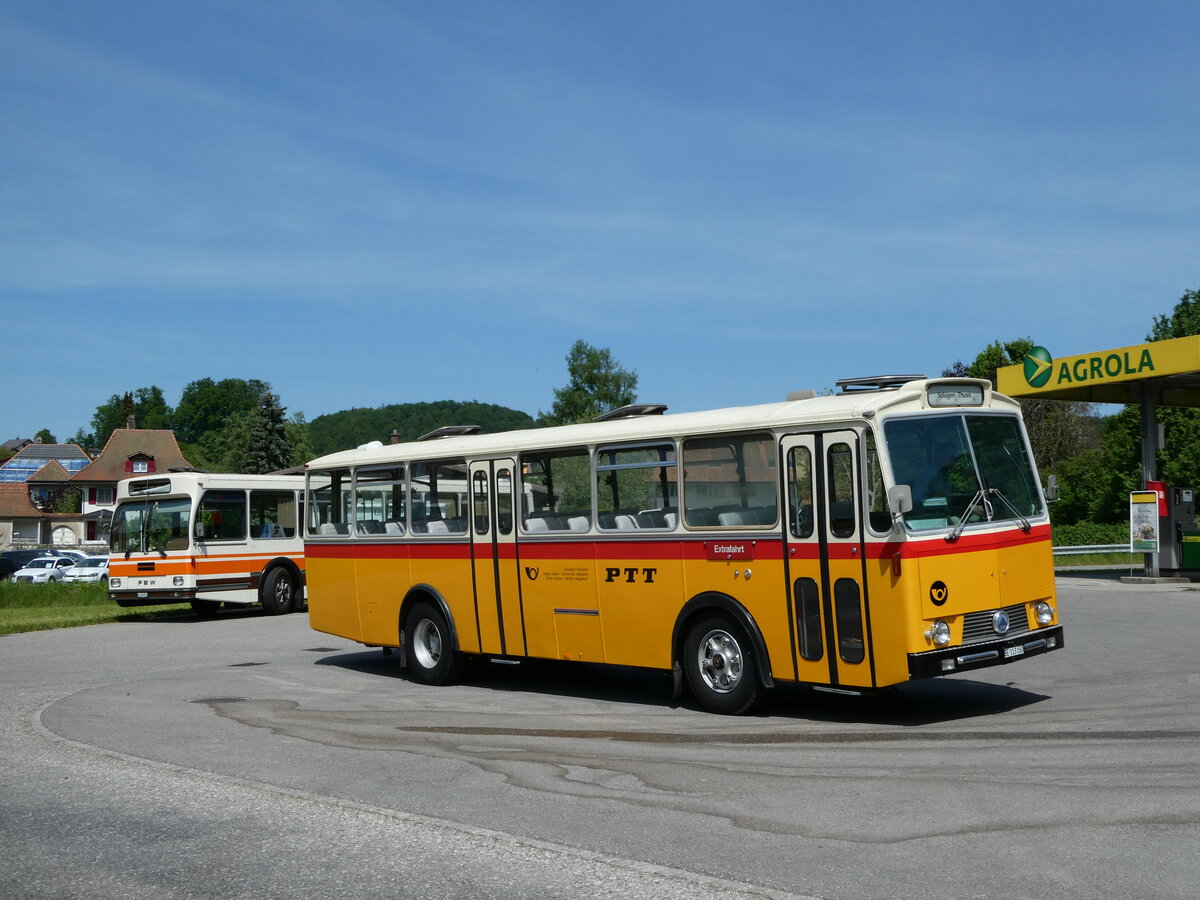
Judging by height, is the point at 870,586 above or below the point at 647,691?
above

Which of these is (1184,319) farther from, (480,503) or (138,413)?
(138,413)

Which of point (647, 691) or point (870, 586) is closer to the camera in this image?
point (870, 586)

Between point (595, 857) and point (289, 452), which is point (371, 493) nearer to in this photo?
point (595, 857)

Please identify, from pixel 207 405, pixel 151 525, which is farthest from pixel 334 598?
pixel 207 405

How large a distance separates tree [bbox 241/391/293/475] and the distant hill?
17.5 meters

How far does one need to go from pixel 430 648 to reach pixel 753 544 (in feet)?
17.3

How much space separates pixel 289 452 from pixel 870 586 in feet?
267

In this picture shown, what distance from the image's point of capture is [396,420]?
127 meters

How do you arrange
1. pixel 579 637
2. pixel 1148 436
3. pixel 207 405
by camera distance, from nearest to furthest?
pixel 579 637
pixel 1148 436
pixel 207 405

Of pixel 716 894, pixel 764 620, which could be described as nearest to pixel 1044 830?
pixel 716 894

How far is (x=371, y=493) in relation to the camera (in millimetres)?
15398

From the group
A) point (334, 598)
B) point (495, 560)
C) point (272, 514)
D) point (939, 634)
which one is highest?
point (272, 514)

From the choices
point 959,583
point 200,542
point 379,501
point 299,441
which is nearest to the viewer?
point 959,583

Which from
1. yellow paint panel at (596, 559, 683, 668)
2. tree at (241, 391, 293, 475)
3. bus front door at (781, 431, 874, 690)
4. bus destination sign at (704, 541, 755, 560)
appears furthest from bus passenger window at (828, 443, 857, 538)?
tree at (241, 391, 293, 475)
